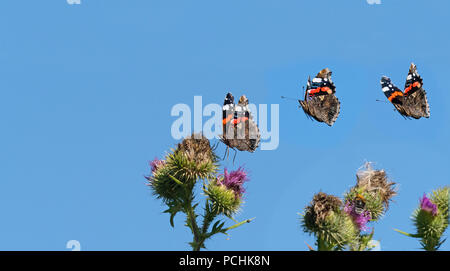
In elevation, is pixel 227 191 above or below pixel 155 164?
below

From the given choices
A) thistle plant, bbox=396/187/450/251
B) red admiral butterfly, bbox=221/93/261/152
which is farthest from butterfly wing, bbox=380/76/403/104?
red admiral butterfly, bbox=221/93/261/152

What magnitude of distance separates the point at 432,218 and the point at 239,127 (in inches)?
183

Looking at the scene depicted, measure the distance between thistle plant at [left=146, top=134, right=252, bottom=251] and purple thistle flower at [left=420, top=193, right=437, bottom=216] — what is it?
397 cm

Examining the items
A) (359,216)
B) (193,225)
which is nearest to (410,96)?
(359,216)

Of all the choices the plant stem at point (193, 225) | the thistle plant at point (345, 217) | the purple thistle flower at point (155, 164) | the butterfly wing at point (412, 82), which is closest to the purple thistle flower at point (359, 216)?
the thistle plant at point (345, 217)

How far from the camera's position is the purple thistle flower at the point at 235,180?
1538 centimetres

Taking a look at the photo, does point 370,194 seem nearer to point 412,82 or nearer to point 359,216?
point 359,216

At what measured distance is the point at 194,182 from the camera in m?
15.2

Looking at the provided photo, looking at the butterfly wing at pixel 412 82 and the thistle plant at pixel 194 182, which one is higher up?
the butterfly wing at pixel 412 82

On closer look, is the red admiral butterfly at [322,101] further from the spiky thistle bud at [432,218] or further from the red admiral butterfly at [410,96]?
the spiky thistle bud at [432,218]

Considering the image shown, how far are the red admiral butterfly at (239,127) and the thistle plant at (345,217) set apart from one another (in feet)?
6.32

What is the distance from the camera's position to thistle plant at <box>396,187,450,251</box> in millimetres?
13992
